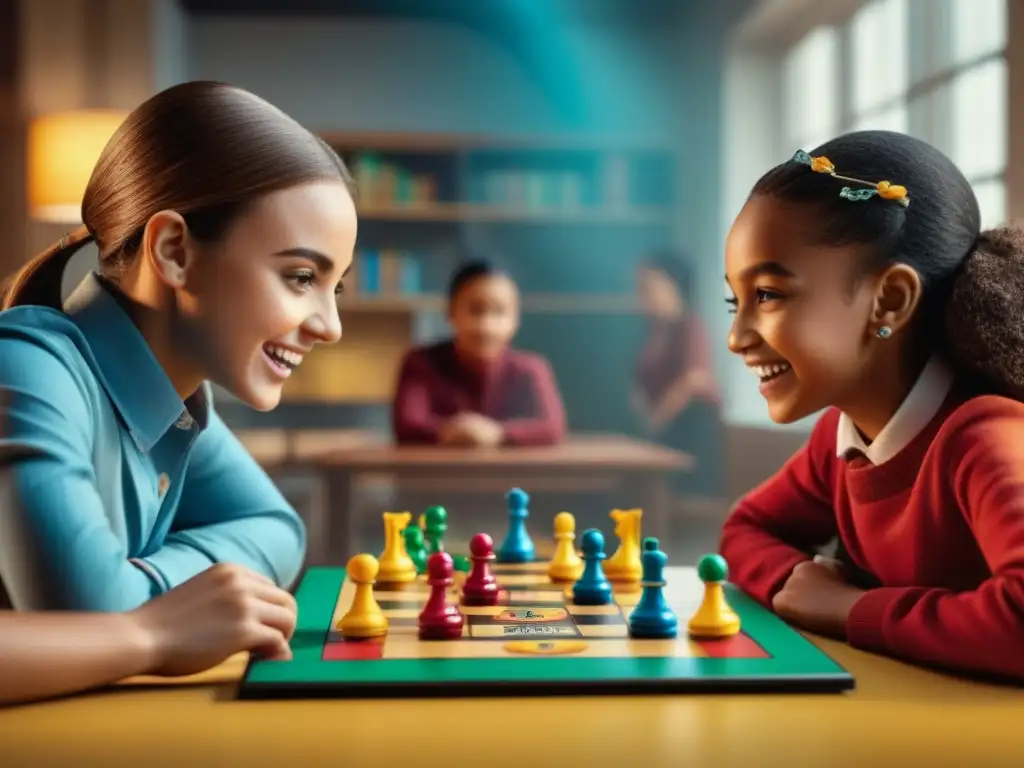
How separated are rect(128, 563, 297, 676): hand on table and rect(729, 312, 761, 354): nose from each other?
456 millimetres

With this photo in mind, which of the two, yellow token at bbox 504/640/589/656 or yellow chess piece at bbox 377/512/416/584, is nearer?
yellow token at bbox 504/640/589/656

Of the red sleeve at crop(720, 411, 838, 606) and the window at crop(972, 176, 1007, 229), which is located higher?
the window at crop(972, 176, 1007, 229)

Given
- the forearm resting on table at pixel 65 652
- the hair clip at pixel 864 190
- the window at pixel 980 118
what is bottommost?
the forearm resting on table at pixel 65 652

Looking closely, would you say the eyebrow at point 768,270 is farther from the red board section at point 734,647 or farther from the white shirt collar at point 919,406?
A: the red board section at point 734,647

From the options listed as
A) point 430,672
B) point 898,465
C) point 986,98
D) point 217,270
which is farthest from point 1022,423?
point 986,98

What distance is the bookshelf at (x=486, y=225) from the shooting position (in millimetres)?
6898

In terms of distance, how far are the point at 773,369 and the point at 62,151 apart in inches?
177

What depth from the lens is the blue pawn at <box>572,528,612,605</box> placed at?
1123mm

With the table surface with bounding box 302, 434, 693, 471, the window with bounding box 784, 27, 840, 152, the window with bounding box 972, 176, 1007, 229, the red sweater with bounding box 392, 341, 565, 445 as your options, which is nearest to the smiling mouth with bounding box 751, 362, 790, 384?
the window with bounding box 972, 176, 1007, 229

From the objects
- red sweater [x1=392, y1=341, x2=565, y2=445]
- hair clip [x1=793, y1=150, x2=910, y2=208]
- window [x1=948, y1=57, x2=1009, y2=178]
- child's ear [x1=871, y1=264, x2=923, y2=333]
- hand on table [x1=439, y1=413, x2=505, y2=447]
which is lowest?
hand on table [x1=439, y1=413, x2=505, y2=447]

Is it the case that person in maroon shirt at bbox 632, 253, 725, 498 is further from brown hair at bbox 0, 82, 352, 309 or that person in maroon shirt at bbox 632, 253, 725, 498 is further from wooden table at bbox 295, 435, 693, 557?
brown hair at bbox 0, 82, 352, 309

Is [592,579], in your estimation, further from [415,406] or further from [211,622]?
[415,406]

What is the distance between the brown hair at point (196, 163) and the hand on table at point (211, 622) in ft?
0.99

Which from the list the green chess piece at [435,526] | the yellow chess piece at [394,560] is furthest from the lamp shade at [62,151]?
the yellow chess piece at [394,560]
